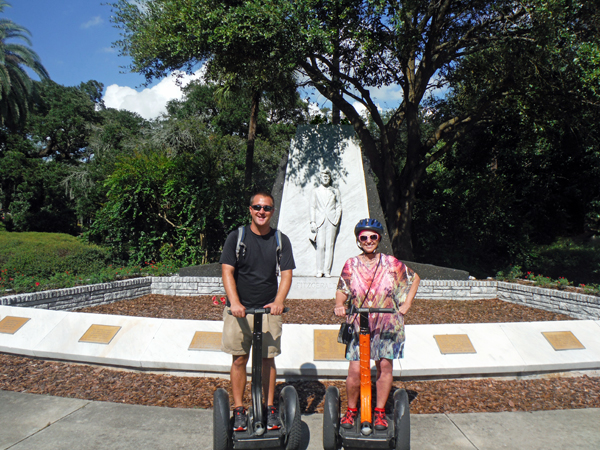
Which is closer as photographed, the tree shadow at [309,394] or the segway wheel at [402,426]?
the segway wheel at [402,426]

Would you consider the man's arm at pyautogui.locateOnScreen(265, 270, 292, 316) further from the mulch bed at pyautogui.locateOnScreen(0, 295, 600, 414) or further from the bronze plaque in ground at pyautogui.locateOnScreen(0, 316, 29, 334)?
the bronze plaque in ground at pyautogui.locateOnScreen(0, 316, 29, 334)

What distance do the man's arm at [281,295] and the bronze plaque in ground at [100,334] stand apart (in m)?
2.48

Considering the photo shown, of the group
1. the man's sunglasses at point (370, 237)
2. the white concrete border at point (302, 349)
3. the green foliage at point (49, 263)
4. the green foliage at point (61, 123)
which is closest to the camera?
the man's sunglasses at point (370, 237)

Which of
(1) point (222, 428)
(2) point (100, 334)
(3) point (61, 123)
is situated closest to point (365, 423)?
(1) point (222, 428)

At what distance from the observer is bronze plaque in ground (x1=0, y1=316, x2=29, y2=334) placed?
16.2 feet

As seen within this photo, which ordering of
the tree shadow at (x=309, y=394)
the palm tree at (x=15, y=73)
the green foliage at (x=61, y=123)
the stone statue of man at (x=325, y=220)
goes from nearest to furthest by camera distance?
the tree shadow at (x=309, y=394)
the stone statue of man at (x=325, y=220)
the palm tree at (x=15, y=73)
the green foliage at (x=61, y=123)

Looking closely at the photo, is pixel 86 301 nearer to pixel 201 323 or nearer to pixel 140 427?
pixel 201 323

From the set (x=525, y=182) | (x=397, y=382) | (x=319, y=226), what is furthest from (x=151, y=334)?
(x=525, y=182)

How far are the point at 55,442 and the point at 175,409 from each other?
2.89ft

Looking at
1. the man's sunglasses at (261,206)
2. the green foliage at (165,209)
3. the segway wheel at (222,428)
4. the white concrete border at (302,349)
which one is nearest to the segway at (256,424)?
the segway wheel at (222,428)

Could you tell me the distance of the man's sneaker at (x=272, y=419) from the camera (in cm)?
281

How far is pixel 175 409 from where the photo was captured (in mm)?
3664

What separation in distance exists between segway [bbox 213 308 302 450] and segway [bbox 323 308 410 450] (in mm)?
228

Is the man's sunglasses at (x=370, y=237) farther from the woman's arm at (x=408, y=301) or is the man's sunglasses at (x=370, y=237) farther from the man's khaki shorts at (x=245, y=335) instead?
the man's khaki shorts at (x=245, y=335)
